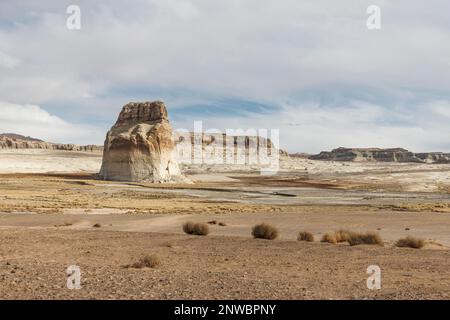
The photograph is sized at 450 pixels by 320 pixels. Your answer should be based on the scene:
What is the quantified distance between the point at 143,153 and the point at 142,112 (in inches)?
505

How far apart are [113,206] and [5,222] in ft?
41.5

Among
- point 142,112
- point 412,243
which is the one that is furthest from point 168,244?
point 142,112

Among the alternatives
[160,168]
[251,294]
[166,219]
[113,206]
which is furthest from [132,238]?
[160,168]

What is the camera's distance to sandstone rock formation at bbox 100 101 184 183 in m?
77.5

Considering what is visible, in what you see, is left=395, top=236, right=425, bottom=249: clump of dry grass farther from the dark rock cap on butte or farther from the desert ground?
the dark rock cap on butte

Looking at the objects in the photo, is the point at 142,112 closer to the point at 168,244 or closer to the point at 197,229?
the point at 197,229

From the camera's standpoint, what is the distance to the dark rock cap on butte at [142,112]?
86.2m

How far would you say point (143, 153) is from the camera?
7788 centimetres

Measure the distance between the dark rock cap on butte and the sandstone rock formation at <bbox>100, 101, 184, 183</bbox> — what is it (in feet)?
0.64

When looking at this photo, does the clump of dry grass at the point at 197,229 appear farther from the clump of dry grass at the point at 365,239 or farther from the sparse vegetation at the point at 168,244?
the clump of dry grass at the point at 365,239

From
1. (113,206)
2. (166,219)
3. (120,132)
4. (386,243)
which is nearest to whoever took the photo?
(386,243)

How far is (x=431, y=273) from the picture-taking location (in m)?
12.6

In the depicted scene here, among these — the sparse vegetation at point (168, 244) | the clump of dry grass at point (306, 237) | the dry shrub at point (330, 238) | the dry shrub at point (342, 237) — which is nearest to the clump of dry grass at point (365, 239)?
the dry shrub at point (342, 237)
